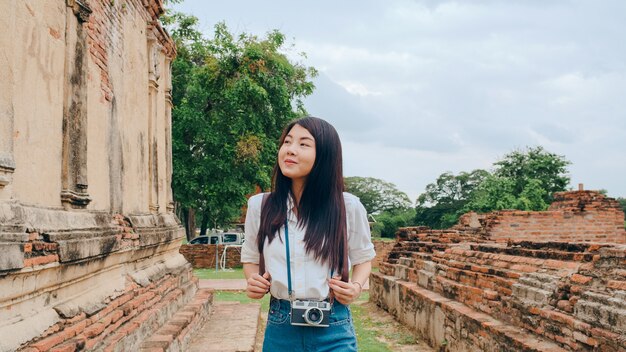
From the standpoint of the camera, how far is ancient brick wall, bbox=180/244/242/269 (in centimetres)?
2158

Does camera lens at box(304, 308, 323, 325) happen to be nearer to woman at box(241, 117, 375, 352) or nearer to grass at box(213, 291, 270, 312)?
woman at box(241, 117, 375, 352)

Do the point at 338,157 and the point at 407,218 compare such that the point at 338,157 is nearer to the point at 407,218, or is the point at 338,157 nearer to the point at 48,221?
the point at 48,221

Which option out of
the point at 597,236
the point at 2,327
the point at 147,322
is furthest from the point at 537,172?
the point at 2,327

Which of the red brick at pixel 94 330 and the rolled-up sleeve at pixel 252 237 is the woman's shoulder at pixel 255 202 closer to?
the rolled-up sleeve at pixel 252 237

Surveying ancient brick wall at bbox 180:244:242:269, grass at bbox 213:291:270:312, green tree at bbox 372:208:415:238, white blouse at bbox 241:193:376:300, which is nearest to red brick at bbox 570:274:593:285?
white blouse at bbox 241:193:376:300

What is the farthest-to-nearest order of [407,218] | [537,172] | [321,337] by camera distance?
[407,218] → [537,172] → [321,337]

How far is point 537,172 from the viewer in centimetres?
2602

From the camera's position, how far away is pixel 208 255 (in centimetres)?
2172

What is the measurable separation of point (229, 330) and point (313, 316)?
547cm

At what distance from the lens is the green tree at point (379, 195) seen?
52.0m

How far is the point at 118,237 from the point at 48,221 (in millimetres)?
1329

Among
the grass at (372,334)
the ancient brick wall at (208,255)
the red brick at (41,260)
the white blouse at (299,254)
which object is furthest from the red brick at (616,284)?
the ancient brick wall at (208,255)

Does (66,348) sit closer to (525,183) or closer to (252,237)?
(252,237)

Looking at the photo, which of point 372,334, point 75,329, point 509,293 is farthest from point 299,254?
point 372,334
